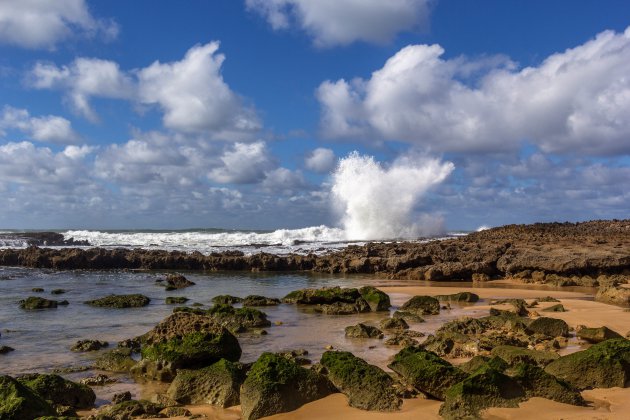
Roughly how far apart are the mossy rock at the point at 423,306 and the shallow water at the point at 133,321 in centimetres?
36

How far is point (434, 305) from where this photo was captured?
1399 centimetres

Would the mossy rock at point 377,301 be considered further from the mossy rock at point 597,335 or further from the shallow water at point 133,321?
the mossy rock at point 597,335

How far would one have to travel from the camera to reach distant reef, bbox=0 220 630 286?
2036cm

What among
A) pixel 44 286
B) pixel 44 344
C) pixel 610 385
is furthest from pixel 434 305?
pixel 44 286

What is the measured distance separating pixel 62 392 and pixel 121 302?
9.57m

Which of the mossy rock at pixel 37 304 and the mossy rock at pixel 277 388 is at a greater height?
the mossy rock at pixel 277 388

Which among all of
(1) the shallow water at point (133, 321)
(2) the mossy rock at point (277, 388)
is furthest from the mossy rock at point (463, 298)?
(2) the mossy rock at point (277, 388)

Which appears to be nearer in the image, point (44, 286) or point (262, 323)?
point (262, 323)

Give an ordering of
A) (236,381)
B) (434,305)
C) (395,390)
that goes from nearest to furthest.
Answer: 1. (395,390)
2. (236,381)
3. (434,305)

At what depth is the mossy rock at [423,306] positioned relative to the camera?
45.1ft

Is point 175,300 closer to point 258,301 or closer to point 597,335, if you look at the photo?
point 258,301

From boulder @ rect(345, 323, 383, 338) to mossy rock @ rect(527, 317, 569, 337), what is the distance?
2896 mm

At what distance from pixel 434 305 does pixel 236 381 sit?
8373 mm

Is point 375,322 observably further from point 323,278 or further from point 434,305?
point 323,278
